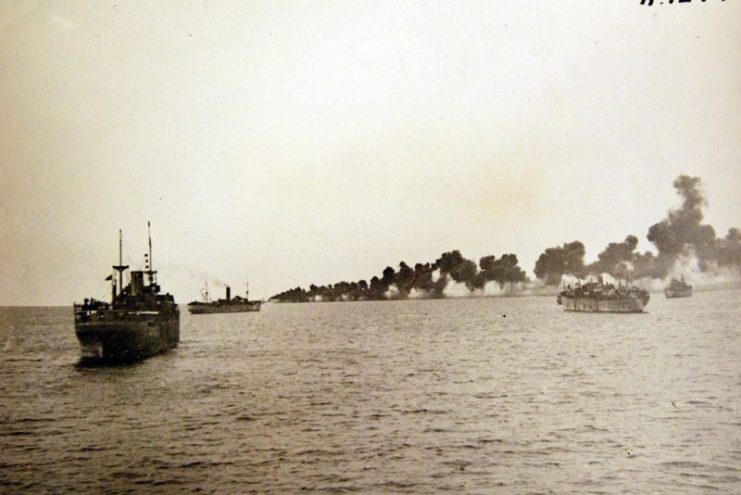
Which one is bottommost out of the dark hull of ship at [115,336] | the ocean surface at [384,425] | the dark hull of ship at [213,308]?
the ocean surface at [384,425]

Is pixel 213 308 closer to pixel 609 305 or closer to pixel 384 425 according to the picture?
pixel 609 305

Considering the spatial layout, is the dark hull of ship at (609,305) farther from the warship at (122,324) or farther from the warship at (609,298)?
the warship at (122,324)

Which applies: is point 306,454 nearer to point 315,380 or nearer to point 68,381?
point 315,380

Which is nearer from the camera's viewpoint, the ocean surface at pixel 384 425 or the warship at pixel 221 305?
the ocean surface at pixel 384 425

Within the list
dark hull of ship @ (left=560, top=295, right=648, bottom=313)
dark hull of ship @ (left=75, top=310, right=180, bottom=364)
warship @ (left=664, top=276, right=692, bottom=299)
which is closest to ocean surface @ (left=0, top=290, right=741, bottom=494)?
dark hull of ship @ (left=75, top=310, right=180, bottom=364)

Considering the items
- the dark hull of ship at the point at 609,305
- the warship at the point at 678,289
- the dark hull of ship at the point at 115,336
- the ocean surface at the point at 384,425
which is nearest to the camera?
the ocean surface at the point at 384,425

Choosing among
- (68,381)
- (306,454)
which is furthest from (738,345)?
(68,381)

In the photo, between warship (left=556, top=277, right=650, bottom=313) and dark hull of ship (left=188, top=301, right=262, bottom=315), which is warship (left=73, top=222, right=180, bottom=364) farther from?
dark hull of ship (left=188, top=301, right=262, bottom=315)

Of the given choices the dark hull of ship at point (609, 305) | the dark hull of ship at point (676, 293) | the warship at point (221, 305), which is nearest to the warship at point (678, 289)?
the dark hull of ship at point (676, 293)
